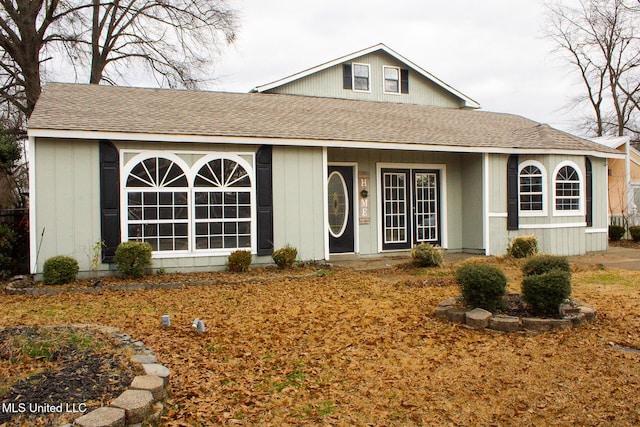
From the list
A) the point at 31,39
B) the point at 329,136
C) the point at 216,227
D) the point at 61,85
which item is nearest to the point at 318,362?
the point at 216,227

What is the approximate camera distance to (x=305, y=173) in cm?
1119

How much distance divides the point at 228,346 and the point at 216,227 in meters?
5.32

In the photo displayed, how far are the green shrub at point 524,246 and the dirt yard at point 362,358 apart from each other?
11.4 feet

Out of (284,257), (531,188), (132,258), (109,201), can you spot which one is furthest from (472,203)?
(109,201)

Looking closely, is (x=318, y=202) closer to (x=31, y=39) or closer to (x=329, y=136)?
(x=329, y=136)

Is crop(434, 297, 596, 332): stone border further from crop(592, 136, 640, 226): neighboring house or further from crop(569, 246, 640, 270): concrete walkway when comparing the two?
crop(592, 136, 640, 226): neighboring house

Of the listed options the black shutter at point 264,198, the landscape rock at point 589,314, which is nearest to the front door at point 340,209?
the black shutter at point 264,198

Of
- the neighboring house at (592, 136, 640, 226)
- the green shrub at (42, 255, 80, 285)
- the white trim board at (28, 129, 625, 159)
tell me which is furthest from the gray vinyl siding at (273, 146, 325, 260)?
the neighboring house at (592, 136, 640, 226)

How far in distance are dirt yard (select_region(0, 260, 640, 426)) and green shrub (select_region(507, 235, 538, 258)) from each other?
347 cm

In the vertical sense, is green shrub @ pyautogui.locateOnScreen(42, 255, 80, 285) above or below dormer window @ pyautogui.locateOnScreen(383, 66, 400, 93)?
below

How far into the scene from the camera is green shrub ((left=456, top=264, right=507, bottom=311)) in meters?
6.06

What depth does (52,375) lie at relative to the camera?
393cm

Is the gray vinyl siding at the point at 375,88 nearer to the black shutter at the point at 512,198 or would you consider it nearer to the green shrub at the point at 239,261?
the black shutter at the point at 512,198

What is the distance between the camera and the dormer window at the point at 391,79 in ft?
54.1
